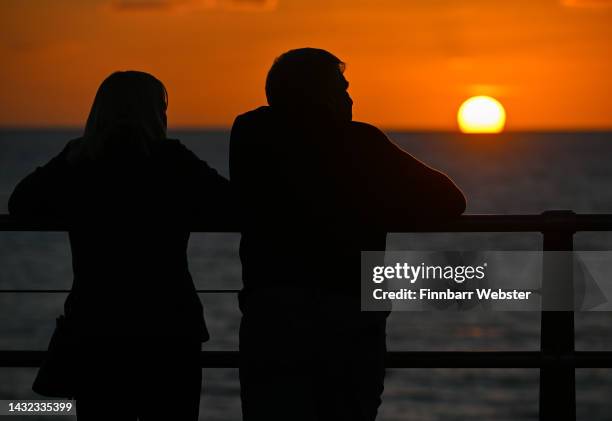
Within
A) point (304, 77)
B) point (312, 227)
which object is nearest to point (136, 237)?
point (312, 227)

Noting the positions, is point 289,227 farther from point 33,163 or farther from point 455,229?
point 33,163

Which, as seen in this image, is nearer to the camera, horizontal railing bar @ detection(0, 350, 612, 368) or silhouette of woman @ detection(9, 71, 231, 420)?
silhouette of woman @ detection(9, 71, 231, 420)

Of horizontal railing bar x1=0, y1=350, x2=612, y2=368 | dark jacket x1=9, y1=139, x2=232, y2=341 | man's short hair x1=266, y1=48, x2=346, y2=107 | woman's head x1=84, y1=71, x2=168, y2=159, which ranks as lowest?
horizontal railing bar x1=0, y1=350, x2=612, y2=368

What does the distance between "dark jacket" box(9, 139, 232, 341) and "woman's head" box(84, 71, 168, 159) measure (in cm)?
5

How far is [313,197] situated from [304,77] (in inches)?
14.0

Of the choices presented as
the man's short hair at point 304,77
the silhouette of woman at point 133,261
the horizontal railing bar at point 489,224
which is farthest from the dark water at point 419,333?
the man's short hair at point 304,77

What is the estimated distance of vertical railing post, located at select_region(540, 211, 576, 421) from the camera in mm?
4371

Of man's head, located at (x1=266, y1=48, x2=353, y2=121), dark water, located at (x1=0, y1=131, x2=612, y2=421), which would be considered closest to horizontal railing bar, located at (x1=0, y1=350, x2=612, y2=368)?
man's head, located at (x1=266, y1=48, x2=353, y2=121)

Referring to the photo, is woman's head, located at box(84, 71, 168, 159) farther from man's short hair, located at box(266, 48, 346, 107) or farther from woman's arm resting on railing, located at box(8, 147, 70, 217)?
man's short hair, located at box(266, 48, 346, 107)

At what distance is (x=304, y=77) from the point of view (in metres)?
3.35

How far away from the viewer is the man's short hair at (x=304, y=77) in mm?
3350

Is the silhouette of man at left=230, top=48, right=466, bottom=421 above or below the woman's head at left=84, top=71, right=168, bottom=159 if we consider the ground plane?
below

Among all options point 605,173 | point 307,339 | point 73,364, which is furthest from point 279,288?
point 605,173

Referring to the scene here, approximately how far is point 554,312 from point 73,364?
6.28ft
